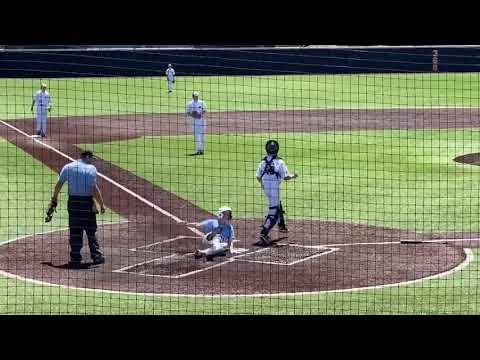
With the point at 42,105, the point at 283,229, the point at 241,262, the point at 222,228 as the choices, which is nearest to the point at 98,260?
the point at 222,228

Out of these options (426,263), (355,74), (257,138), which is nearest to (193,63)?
(355,74)

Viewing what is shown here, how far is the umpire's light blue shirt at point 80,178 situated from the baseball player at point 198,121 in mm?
14075

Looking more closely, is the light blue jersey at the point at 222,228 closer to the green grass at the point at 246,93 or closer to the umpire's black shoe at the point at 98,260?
the umpire's black shoe at the point at 98,260

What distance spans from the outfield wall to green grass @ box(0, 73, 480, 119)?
0.49 metres

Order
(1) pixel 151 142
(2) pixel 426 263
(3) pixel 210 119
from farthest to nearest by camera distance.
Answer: (3) pixel 210 119, (1) pixel 151 142, (2) pixel 426 263

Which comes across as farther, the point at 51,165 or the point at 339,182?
the point at 51,165

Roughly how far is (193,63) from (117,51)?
461 cm

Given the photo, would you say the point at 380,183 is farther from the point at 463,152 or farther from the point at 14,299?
the point at 14,299

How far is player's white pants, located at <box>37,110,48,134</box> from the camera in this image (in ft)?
117

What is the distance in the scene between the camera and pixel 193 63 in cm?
5909

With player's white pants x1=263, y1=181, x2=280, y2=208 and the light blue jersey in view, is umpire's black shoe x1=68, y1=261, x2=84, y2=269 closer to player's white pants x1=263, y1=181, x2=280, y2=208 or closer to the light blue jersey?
the light blue jersey

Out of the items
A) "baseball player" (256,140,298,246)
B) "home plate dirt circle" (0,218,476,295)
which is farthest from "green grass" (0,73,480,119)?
"baseball player" (256,140,298,246)

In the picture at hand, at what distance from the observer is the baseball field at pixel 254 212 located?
16.0 meters

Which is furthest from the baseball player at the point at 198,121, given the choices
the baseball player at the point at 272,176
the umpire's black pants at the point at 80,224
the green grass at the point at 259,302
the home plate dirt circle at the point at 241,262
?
the green grass at the point at 259,302
